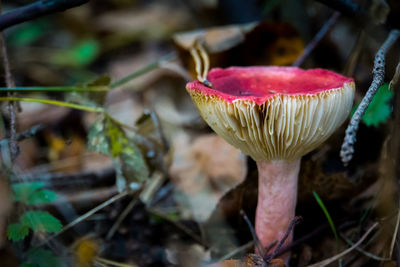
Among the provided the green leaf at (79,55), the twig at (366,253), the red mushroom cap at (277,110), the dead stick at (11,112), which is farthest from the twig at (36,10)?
the green leaf at (79,55)

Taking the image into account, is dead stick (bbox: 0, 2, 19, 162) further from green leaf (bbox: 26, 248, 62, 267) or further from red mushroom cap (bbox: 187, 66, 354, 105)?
red mushroom cap (bbox: 187, 66, 354, 105)

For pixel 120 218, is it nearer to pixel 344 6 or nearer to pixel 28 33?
pixel 344 6

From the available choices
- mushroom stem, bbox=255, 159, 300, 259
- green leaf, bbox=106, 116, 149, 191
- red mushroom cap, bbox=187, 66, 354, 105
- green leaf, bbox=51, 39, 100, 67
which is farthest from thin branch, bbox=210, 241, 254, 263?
green leaf, bbox=51, 39, 100, 67

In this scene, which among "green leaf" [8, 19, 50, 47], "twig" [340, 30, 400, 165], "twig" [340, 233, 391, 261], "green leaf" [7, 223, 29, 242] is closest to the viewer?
"twig" [340, 30, 400, 165]

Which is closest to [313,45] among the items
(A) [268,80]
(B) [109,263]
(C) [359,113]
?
(A) [268,80]

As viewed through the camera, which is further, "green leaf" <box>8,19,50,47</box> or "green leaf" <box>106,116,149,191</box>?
"green leaf" <box>8,19,50,47</box>

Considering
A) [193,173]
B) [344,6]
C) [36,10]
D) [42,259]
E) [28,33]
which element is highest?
[36,10]
